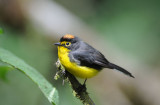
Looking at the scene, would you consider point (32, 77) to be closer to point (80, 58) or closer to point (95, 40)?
point (80, 58)

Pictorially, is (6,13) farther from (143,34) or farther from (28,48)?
(143,34)

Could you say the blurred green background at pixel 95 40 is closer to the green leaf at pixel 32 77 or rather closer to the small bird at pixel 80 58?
the small bird at pixel 80 58

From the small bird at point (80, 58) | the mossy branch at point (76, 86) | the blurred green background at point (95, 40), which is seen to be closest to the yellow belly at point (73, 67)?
the small bird at point (80, 58)

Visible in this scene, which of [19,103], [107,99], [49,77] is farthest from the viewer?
[107,99]

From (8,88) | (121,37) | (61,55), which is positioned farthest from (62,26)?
(61,55)

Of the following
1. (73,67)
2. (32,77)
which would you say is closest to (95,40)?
(73,67)

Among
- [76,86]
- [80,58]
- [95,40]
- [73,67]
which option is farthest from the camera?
[95,40]

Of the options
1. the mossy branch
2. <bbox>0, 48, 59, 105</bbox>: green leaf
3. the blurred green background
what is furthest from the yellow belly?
<bbox>0, 48, 59, 105</bbox>: green leaf
